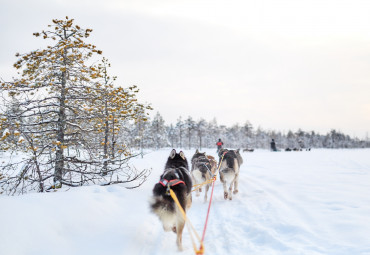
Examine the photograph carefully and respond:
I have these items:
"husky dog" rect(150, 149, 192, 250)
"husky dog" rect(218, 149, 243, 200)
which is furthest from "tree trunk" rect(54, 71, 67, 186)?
"husky dog" rect(218, 149, 243, 200)

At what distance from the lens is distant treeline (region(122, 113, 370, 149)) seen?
2394 inches

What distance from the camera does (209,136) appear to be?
→ 84.5 metres

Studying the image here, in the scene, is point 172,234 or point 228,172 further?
point 228,172

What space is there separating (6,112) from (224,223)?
641 cm

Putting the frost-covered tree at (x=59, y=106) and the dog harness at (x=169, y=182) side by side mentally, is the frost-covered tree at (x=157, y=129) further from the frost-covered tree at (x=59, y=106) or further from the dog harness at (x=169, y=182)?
the dog harness at (x=169, y=182)

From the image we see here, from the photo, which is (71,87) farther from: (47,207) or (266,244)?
(266,244)

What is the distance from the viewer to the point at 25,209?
356 cm

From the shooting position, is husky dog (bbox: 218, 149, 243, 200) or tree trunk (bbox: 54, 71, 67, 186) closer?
tree trunk (bbox: 54, 71, 67, 186)

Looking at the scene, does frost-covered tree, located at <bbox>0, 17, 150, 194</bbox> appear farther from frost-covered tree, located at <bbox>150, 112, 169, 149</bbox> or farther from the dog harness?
frost-covered tree, located at <bbox>150, 112, 169, 149</bbox>

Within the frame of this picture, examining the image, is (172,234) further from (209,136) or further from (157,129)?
(209,136)

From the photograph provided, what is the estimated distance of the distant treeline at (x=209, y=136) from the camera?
60.8m

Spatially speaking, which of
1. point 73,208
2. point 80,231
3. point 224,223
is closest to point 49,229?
point 80,231

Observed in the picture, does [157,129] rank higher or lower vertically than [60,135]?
higher

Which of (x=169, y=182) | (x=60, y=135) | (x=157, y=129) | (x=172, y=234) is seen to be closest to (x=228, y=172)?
(x=172, y=234)
